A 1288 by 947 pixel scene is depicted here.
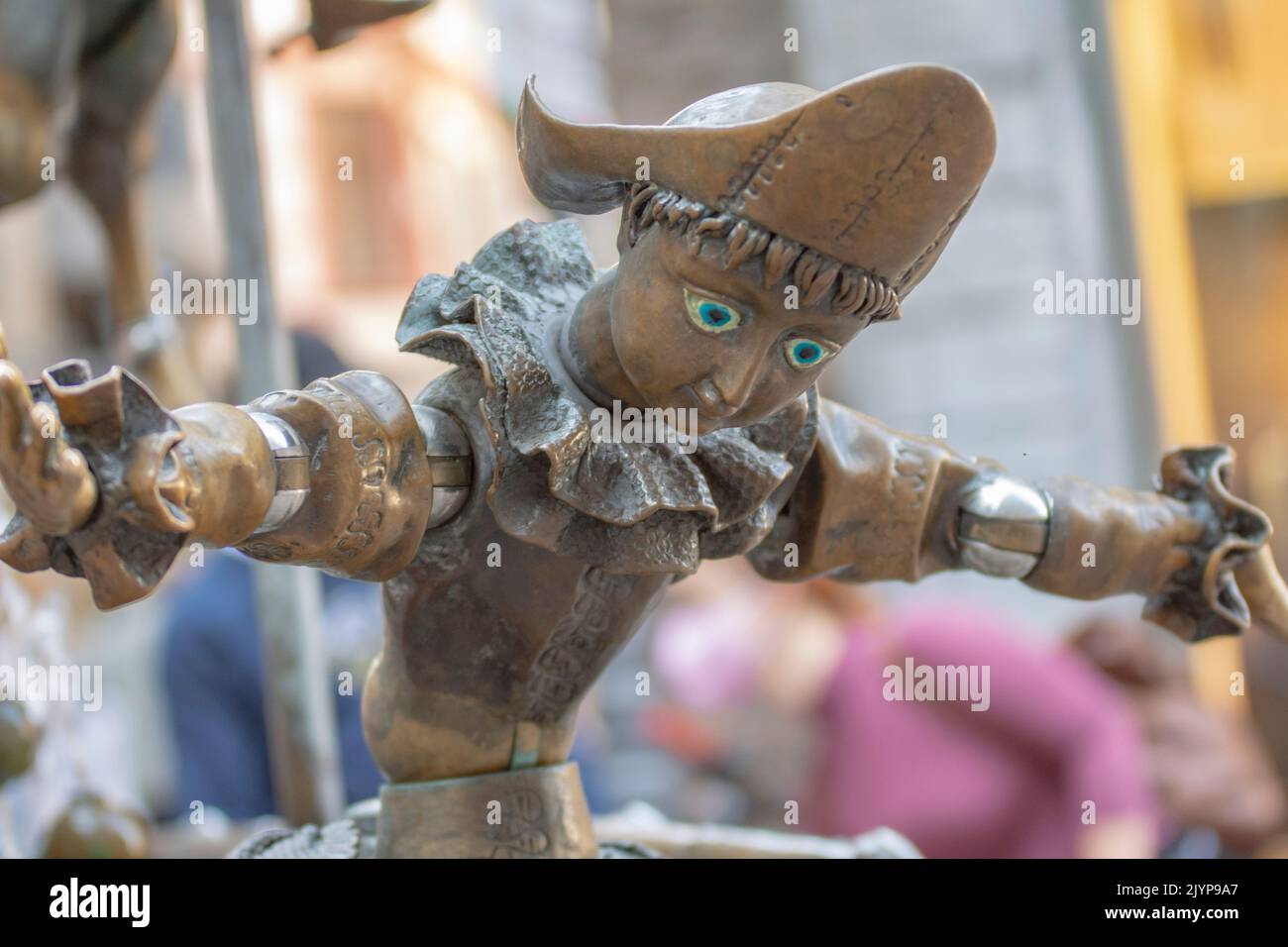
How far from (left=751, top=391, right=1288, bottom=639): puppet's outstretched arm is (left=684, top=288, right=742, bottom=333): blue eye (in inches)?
10.4

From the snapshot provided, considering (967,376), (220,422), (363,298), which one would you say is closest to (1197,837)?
(967,376)

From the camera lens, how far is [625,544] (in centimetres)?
109

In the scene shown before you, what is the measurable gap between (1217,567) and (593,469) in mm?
579

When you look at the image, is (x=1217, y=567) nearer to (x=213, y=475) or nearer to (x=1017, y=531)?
(x=1017, y=531)

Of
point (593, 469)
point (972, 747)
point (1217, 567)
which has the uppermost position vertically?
point (593, 469)

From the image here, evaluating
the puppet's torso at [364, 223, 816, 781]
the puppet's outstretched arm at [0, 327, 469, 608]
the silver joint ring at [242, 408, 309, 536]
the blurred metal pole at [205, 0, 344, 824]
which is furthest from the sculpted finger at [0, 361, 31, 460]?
the blurred metal pole at [205, 0, 344, 824]

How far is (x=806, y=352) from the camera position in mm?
1042

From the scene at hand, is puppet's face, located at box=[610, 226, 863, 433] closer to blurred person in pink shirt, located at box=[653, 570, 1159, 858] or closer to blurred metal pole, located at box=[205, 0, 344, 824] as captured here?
blurred metal pole, located at box=[205, 0, 344, 824]

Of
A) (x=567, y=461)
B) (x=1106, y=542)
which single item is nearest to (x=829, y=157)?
(x=567, y=461)

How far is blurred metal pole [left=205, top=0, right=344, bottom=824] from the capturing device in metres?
1.59

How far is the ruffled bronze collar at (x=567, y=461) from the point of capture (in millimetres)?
1070

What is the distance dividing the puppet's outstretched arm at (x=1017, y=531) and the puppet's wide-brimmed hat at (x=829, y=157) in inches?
10.2

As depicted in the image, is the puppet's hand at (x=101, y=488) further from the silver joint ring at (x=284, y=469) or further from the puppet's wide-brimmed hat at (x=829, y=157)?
the puppet's wide-brimmed hat at (x=829, y=157)
